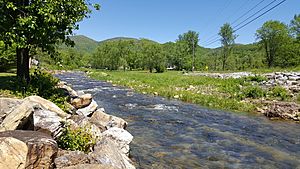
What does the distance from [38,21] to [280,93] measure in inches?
832

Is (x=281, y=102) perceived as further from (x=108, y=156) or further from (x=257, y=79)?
(x=108, y=156)

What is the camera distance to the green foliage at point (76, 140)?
923 cm

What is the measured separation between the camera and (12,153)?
6.22 meters

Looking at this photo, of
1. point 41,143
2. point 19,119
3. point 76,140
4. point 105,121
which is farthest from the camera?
point 105,121

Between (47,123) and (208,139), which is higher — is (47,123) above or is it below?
above

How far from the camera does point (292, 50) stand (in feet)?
280

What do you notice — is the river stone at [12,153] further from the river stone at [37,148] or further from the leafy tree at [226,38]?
the leafy tree at [226,38]

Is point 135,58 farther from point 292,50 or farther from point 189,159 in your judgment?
point 189,159

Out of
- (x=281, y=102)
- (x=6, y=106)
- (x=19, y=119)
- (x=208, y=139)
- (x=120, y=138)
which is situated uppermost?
(x=6, y=106)

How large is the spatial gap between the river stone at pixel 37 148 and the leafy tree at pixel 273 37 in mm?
91441

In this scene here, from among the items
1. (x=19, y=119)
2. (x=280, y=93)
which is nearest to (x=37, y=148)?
(x=19, y=119)

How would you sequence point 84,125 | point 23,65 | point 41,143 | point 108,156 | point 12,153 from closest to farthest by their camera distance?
point 12,153
point 41,143
point 108,156
point 84,125
point 23,65

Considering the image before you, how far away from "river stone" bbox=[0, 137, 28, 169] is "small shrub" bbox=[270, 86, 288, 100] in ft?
77.8

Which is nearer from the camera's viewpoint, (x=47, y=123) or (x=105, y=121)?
(x=47, y=123)
